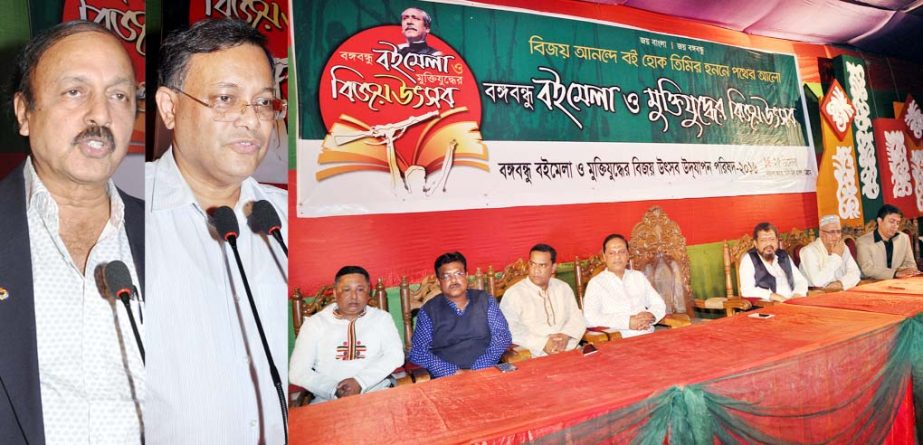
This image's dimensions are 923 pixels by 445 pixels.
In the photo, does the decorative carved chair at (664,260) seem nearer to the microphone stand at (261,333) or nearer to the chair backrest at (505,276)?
the chair backrest at (505,276)

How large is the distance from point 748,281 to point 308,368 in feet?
9.37

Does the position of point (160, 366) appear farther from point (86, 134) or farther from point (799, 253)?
point (799, 253)

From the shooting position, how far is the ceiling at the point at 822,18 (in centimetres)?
315

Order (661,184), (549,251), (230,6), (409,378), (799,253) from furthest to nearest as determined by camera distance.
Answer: (799,253) < (661,184) < (549,251) < (409,378) < (230,6)

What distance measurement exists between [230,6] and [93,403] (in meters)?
1.23

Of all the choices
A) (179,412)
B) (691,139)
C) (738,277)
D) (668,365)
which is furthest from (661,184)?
(179,412)

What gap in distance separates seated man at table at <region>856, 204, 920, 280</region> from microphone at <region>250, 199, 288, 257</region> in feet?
14.1

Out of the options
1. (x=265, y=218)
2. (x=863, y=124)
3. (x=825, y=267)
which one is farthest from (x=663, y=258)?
(x=265, y=218)

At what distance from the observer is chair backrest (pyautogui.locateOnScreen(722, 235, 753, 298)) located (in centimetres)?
329

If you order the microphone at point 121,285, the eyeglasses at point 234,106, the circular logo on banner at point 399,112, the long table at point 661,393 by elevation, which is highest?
the circular logo on banner at point 399,112

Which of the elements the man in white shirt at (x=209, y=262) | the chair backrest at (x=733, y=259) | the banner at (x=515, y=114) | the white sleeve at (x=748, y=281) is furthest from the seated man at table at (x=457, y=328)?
the white sleeve at (x=748, y=281)

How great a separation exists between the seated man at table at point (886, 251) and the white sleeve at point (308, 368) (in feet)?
13.2

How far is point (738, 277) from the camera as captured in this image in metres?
3.34

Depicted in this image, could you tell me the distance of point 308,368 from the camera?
2189 millimetres
